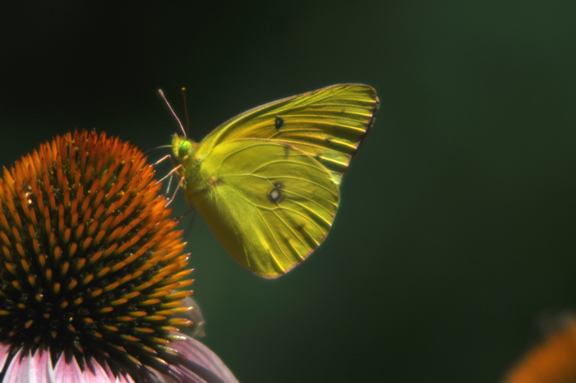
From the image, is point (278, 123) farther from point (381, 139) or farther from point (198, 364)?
point (381, 139)

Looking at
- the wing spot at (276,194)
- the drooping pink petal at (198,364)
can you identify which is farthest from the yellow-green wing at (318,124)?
the drooping pink petal at (198,364)

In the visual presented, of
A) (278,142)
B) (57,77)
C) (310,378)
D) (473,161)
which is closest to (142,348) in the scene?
(278,142)

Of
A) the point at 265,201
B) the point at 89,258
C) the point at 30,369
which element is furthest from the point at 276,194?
the point at 30,369

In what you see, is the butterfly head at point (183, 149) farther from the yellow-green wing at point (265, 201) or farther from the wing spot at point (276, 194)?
the wing spot at point (276, 194)

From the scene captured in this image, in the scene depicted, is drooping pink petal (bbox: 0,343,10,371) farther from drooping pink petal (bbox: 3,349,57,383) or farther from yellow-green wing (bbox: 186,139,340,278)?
yellow-green wing (bbox: 186,139,340,278)

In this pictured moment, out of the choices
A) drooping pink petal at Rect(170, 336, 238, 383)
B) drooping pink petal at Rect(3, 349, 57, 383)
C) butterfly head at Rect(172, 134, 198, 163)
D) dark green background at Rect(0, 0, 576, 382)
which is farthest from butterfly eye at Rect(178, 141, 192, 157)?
dark green background at Rect(0, 0, 576, 382)

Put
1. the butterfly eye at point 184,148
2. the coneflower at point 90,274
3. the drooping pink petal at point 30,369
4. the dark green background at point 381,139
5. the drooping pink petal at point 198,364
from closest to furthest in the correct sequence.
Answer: the drooping pink petal at point 30,369 < the coneflower at point 90,274 < the drooping pink petal at point 198,364 < the butterfly eye at point 184,148 < the dark green background at point 381,139
